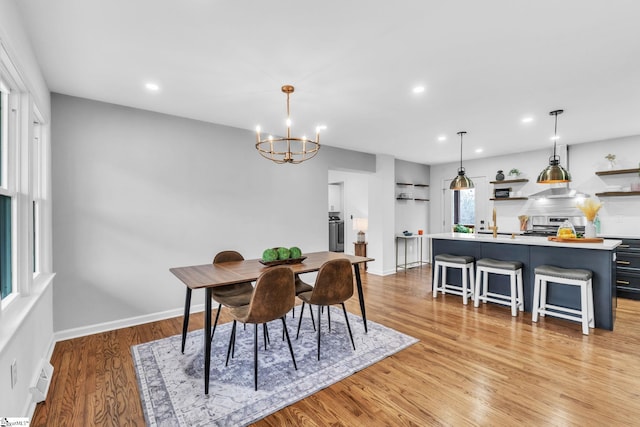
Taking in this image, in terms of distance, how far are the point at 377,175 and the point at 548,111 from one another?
3.18 metres

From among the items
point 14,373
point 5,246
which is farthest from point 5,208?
point 14,373

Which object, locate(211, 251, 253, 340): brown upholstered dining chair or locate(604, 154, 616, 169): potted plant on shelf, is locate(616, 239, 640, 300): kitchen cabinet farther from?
locate(211, 251, 253, 340): brown upholstered dining chair

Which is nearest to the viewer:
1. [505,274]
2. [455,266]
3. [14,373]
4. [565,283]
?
[14,373]

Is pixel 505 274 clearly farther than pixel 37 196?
Yes

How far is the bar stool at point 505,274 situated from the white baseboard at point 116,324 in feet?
12.9

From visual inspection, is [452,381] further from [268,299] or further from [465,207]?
[465,207]

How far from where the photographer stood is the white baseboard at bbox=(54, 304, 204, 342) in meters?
3.28

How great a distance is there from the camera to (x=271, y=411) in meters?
2.08

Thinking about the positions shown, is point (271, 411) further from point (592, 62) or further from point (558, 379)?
point (592, 62)

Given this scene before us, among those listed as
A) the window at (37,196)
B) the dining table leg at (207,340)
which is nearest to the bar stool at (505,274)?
the dining table leg at (207,340)

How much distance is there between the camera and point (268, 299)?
7.98 ft

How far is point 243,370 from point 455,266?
334 centimetres

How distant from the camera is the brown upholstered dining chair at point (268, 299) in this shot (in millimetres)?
2367

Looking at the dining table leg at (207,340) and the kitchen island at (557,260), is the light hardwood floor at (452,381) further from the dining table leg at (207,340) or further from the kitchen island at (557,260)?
the dining table leg at (207,340)
